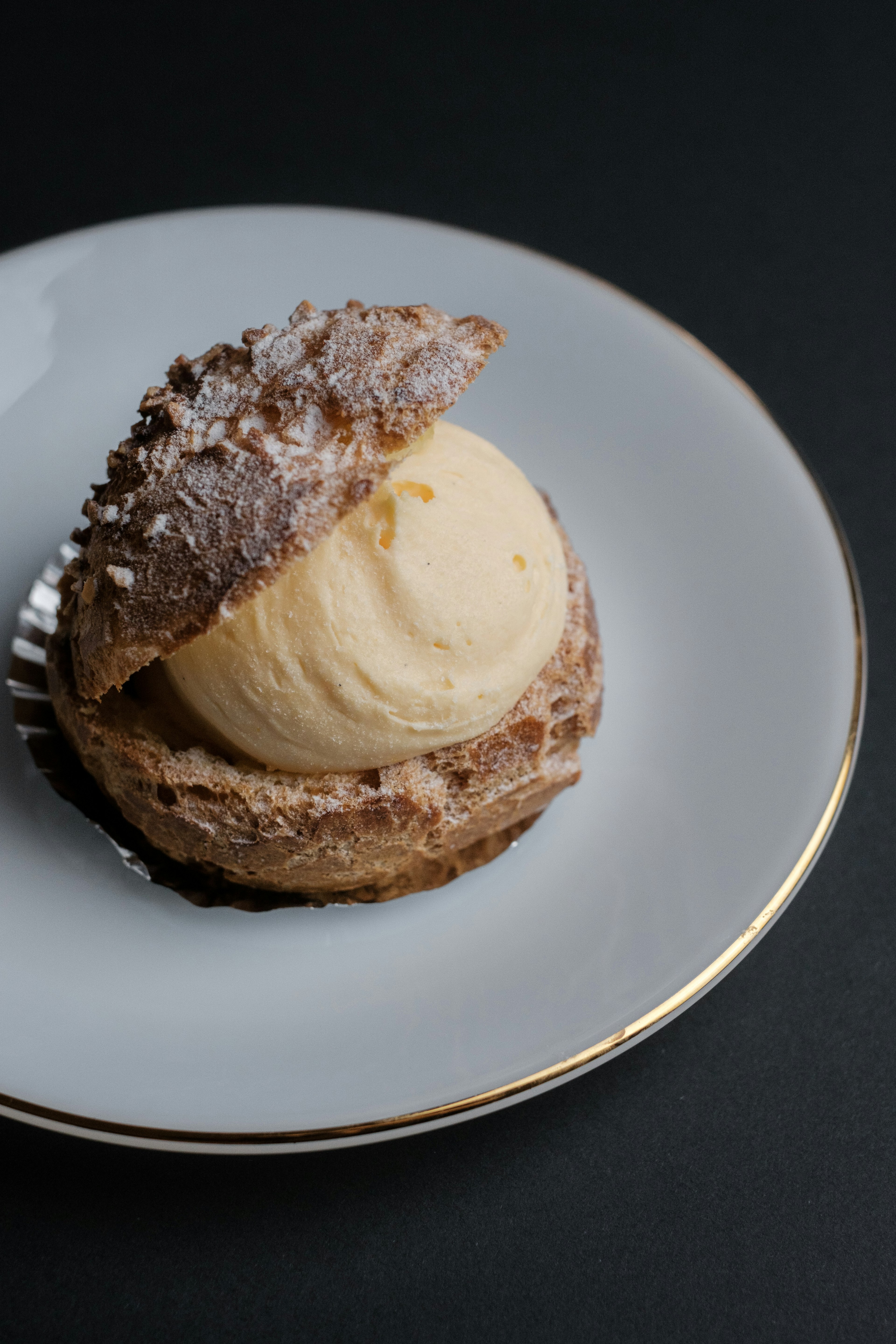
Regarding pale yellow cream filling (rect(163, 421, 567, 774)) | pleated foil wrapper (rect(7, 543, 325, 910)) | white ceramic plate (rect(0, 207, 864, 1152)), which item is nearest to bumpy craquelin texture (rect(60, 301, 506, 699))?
pale yellow cream filling (rect(163, 421, 567, 774))

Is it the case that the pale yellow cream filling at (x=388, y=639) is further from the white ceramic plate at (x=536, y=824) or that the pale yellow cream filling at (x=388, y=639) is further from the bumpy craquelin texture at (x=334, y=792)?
the white ceramic plate at (x=536, y=824)

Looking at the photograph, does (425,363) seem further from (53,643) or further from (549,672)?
(53,643)

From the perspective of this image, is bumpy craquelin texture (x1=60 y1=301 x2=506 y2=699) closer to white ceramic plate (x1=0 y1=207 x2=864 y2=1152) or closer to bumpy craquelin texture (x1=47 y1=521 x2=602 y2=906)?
bumpy craquelin texture (x1=47 y1=521 x2=602 y2=906)

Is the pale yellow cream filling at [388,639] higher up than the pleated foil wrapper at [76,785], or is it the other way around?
the pale yellow cream filling at [388,639]

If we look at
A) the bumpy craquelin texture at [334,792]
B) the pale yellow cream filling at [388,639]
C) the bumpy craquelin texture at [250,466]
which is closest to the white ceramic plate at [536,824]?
the bumpy craquelin texture at [334,792]

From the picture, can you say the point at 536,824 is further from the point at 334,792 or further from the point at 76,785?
the point at 76,785
